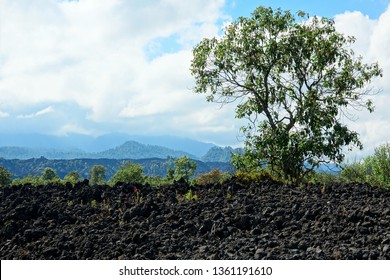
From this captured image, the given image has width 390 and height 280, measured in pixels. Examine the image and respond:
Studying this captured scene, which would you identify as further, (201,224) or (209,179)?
(209,179)

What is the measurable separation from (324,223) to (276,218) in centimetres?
84

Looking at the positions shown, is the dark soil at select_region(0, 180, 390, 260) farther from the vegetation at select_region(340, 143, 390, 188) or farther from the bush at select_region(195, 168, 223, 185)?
the vegetation at select_region(340, 143, 390, 188)

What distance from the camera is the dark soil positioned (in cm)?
803

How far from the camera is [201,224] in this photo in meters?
9.47

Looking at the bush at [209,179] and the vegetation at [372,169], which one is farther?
the vegetation at [372,169]

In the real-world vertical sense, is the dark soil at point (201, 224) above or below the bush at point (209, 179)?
below

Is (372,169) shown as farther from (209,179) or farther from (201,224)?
(201,224)

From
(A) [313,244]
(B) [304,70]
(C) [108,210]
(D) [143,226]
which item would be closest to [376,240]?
(A) [313,244]

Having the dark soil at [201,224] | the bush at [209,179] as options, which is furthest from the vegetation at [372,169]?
the dark soil at [201,224]

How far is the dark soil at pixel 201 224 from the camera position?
8031 millimetres

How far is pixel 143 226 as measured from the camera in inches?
377

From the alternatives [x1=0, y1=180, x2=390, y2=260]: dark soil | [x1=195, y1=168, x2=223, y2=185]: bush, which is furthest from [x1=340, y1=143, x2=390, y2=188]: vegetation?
[x1=0, y1=180, x2=390, y2=260]: dark soil

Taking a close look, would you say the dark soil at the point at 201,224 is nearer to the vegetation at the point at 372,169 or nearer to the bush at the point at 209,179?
the bush at the point at 209,179

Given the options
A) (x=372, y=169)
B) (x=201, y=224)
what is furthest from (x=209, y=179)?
(x=201, y=224)
